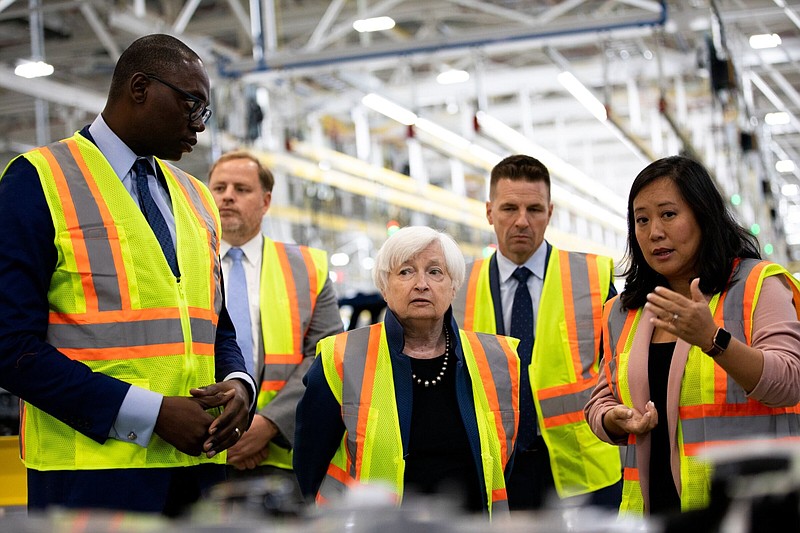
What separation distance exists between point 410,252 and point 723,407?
1.04 metres

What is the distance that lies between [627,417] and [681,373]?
7.1 inches

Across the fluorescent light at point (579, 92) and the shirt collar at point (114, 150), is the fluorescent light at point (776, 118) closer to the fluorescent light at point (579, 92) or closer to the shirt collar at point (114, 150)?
the fluorescent light at point (579, 92)

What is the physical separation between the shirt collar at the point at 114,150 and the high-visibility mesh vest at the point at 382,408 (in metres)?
0.85

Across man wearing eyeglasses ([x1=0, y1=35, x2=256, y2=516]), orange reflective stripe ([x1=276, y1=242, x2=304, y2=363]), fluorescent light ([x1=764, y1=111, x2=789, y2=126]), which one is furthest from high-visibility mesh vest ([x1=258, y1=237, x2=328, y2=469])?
fluorescent light ([x1=764, y1=111, x2=789, y2=126])

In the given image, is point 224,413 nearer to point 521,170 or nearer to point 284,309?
point 284,309

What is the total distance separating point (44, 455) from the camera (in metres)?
2.47

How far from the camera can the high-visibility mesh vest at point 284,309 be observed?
3957 mm

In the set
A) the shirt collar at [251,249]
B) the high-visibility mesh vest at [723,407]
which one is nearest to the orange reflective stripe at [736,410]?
the high-visibility mesh vest at [723,407]

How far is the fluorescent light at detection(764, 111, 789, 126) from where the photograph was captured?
1627 centimetres

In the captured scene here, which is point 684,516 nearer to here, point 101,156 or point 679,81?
point 101,156

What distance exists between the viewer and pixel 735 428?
271 centimetres

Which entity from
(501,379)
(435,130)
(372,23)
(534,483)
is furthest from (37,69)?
(501,379)

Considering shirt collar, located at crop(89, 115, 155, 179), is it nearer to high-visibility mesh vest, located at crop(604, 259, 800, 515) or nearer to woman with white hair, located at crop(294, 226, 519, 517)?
woman with white hair, located at crop(294, 226, 519, 517)

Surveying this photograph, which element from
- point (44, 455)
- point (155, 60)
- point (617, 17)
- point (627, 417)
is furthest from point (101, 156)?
point (617, 17)
